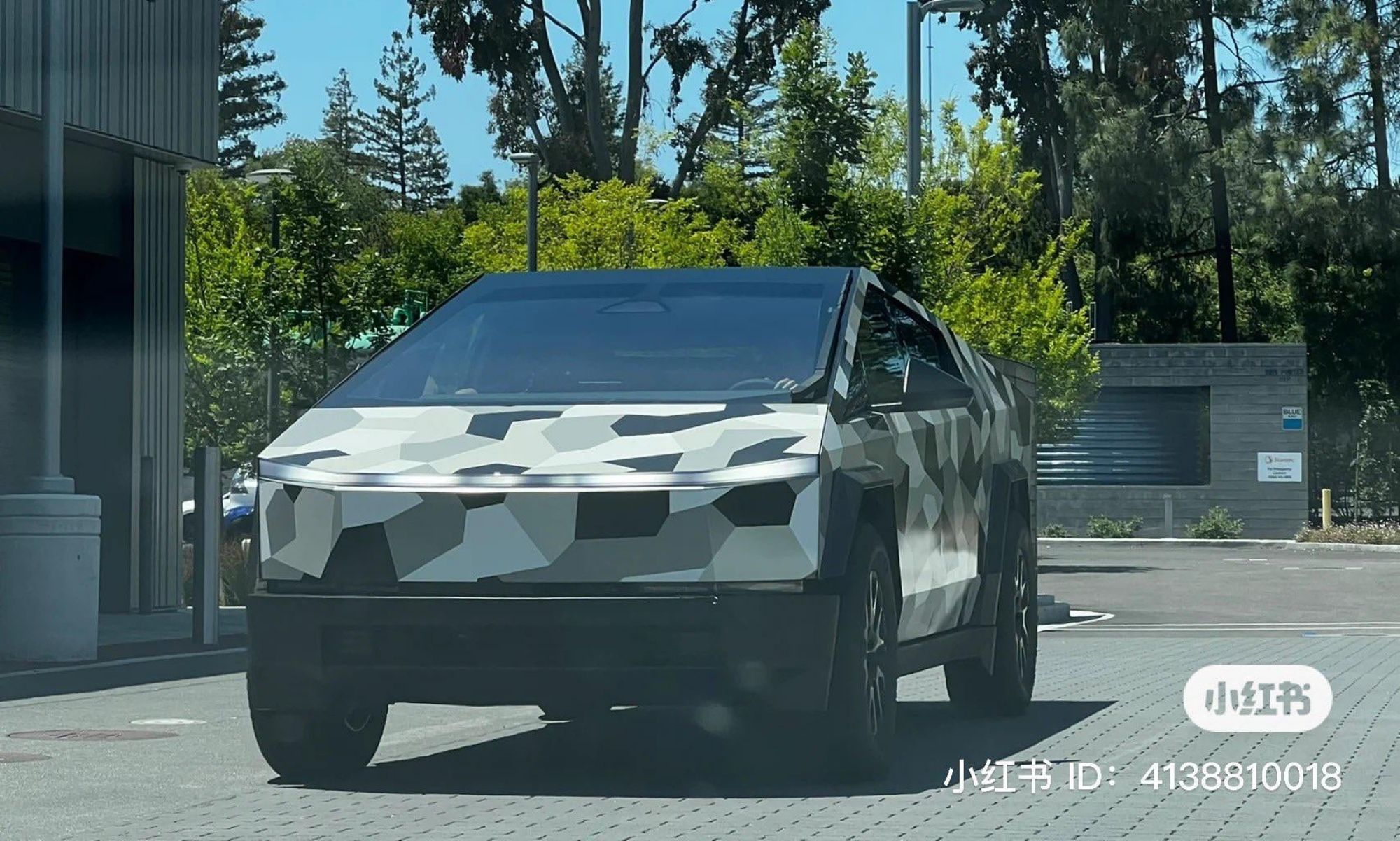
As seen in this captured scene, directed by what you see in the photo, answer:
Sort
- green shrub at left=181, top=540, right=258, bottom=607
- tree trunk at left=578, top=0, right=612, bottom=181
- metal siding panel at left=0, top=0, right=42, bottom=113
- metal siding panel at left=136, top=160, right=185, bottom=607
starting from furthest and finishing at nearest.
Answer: tree trunk at left=578, top=0, right=612, bottom=181
green shrub at left=181, top=540, right=258, bottom=607
metal siding panel at left=136, top=160, right=185, bottom=607
metal siding panel at left=0, top=0, right=42, bottom=113

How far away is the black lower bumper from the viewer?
24.6 feet

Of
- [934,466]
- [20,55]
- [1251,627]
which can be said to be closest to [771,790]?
[934,466]

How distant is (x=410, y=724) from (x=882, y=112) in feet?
173

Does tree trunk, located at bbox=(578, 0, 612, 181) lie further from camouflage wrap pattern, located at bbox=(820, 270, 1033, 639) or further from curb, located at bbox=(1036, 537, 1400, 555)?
camouflage wrap pattern, located at bbox=(820, 270, 1033, 639)

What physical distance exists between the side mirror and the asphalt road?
1299cm

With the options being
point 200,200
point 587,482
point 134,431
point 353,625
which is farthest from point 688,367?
point 200,200

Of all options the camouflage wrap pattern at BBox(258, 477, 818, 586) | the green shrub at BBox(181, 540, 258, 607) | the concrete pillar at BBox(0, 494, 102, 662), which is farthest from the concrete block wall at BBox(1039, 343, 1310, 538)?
the camouflage wrap pattern at BBox(258, 477, 818, 586)

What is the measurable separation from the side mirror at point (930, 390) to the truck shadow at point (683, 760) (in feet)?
4.54

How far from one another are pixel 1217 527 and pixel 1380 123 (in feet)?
36.3

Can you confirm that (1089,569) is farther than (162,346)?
Yes

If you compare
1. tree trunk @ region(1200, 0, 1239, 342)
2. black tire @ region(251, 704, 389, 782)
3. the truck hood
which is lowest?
black tire @ region(251, 704, 389, 782)

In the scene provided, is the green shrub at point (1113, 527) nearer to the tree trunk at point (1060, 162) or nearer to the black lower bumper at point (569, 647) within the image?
the tree trunk at point (1060, 162)

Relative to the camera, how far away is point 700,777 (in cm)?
852

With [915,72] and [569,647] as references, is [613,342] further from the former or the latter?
[915,72]
